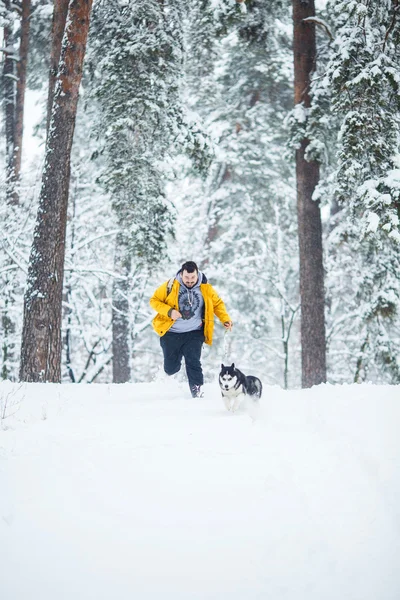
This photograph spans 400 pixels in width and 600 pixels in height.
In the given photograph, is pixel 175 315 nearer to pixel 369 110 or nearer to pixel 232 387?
pixel 232 387

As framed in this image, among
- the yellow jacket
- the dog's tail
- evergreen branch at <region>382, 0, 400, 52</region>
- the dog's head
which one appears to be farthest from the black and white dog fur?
evergreen branch at <region>382, 0, 400, 52</region>

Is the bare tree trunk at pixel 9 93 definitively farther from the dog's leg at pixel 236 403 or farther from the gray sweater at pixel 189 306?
the dog's leg at pixel 236 403

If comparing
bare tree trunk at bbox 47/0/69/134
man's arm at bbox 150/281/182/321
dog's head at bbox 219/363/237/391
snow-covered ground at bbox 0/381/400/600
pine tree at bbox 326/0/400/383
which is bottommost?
snow-covered ground at bbox 0/381/400/600

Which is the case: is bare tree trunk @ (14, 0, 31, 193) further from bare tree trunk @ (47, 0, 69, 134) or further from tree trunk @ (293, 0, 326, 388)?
tree trunk @ (293, 0, 326, 388)

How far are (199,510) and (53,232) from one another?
582 centimetres

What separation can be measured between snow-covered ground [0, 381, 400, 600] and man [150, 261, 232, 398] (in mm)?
1902

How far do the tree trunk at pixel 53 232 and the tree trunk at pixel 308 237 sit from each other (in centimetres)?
471

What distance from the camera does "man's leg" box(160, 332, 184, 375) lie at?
6.43 meters

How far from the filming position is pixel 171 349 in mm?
6480

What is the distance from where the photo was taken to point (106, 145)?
9766 millimetres

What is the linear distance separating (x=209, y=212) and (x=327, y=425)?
1345 cm

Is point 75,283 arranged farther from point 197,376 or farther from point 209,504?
point 209,504

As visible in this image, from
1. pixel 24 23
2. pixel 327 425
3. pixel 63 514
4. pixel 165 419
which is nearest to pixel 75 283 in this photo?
pixel 24 23

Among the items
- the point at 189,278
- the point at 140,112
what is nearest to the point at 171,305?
the point at 189,278
